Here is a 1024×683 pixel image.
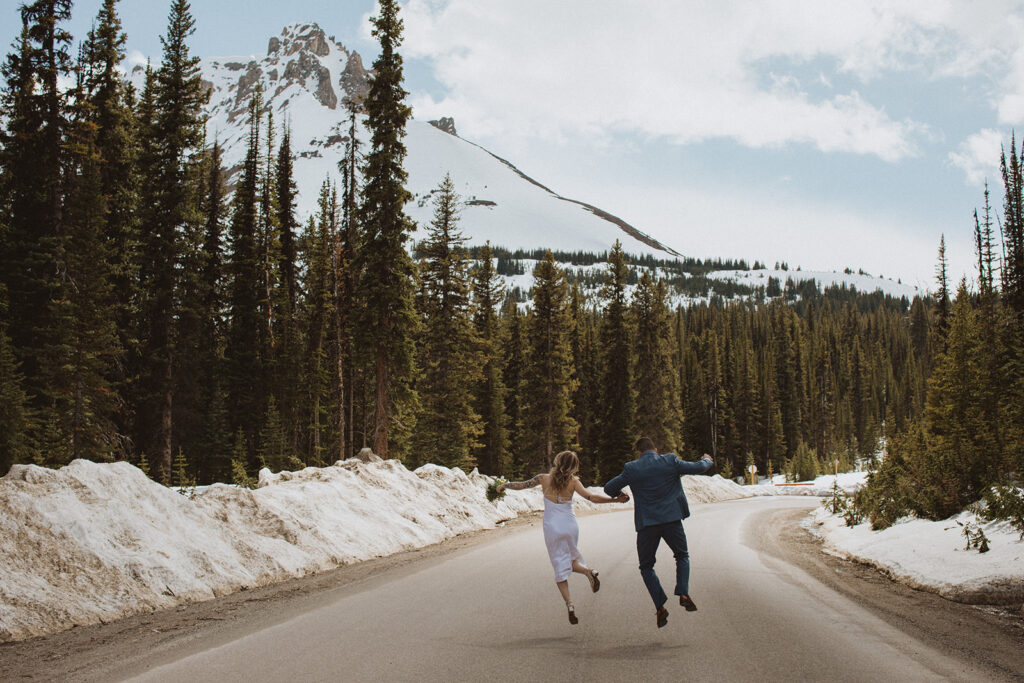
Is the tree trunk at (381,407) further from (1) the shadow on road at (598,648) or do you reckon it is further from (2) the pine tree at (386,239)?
(1) the shadow on road at (598,648)

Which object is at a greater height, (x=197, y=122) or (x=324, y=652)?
(x=197, y=122)

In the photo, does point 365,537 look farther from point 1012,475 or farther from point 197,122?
point 197,122

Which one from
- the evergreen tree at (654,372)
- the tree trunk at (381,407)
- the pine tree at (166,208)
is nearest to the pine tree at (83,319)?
the pine tree at (166,208)

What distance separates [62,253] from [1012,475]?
1115 inches

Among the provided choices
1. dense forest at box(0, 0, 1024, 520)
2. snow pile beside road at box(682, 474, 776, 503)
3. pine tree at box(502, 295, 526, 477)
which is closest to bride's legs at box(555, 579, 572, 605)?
dense forest at box(0, 0, 1024, 520)

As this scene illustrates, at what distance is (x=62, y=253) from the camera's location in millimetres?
25344

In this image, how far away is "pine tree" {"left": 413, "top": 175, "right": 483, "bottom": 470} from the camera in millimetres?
39594

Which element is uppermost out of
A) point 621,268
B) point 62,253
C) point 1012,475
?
point 621,268

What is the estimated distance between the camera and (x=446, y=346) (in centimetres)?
3988

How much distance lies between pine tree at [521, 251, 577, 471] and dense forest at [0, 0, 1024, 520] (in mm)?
153

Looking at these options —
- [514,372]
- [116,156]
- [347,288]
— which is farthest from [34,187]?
[514,372]

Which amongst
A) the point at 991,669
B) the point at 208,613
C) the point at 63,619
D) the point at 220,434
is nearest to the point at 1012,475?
the point at 991,669

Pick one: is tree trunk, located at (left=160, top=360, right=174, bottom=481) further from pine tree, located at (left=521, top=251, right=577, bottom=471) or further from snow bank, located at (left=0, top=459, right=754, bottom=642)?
pine tree, located at (left=521, top=251, right=577, bottom=471)

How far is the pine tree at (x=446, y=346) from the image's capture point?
3959 cm
